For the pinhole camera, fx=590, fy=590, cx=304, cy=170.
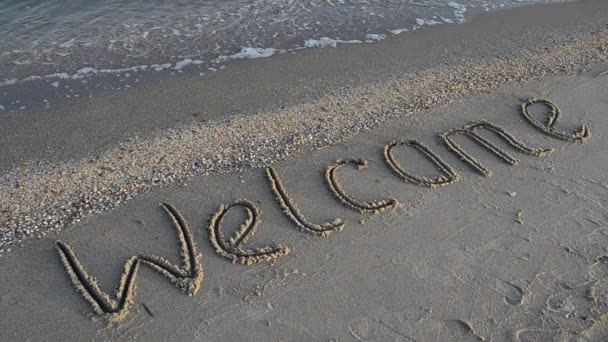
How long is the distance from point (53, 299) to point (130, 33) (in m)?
5.24

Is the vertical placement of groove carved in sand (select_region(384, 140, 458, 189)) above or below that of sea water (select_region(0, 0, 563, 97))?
below

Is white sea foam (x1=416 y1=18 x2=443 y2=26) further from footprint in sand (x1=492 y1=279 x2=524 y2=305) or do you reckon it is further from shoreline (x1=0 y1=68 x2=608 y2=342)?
footprint in sand (x1=492 y1=279 x2=524 y2=305)

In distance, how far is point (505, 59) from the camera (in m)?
8.16

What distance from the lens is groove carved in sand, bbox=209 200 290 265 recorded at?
5004 mm

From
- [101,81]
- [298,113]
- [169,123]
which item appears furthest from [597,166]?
[101,81]

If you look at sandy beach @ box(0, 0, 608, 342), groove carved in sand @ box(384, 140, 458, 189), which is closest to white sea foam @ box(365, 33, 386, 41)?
sandy beach @ box(0, 0, 608, 342)

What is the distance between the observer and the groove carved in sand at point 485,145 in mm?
6148

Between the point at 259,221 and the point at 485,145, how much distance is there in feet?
8.76

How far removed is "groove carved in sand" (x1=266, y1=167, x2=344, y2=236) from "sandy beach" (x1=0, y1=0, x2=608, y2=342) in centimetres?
2

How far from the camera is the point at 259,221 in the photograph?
5379 millimetres

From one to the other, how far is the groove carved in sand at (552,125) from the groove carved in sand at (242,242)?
11.2ft

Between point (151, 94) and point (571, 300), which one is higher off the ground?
point (151, 94)

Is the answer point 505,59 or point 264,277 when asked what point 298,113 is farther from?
point 505,59

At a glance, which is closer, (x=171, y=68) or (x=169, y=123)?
(x=169, y=123)
